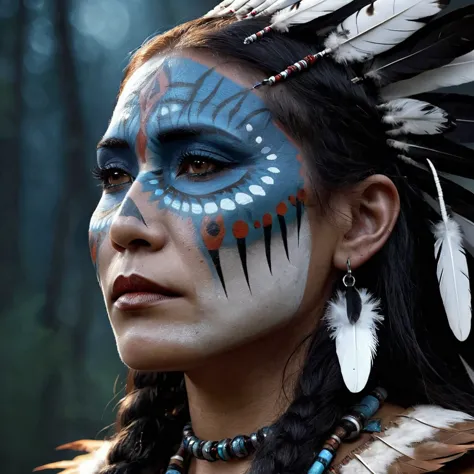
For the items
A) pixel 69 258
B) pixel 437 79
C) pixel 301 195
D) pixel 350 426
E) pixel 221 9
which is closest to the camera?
pixel 350 426

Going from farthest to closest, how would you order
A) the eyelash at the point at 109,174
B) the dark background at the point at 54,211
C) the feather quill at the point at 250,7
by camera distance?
the dark background at the point at 54,211
the feather quill at the point at 250,7
the eyelash at the point at 109,174

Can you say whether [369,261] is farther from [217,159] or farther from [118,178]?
[118,178]

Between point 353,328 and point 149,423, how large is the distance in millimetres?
769

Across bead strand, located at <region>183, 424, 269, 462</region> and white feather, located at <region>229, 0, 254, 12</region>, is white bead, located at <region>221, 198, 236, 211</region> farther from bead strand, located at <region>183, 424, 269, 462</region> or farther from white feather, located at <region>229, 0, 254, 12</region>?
white feather, located at <region>229, 0, 254, 12</region>

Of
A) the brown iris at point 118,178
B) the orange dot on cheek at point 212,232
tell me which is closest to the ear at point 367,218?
the orange dot on cheek at point 212,232

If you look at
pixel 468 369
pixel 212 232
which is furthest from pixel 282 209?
pixel 468 369

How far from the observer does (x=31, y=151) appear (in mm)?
4152

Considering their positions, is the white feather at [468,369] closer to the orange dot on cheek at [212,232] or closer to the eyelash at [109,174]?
the orange dot on cheek at [212,232]

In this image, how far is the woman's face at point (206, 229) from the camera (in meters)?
2.00

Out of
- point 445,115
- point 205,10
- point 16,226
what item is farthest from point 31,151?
point 445,115

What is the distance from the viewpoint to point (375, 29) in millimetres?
2164

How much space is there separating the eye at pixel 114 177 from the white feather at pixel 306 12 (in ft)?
1.87

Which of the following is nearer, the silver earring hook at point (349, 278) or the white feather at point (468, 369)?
the silver earring hook at point (349, 278)

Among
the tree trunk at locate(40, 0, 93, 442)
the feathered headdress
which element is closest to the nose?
the feathered headdress
